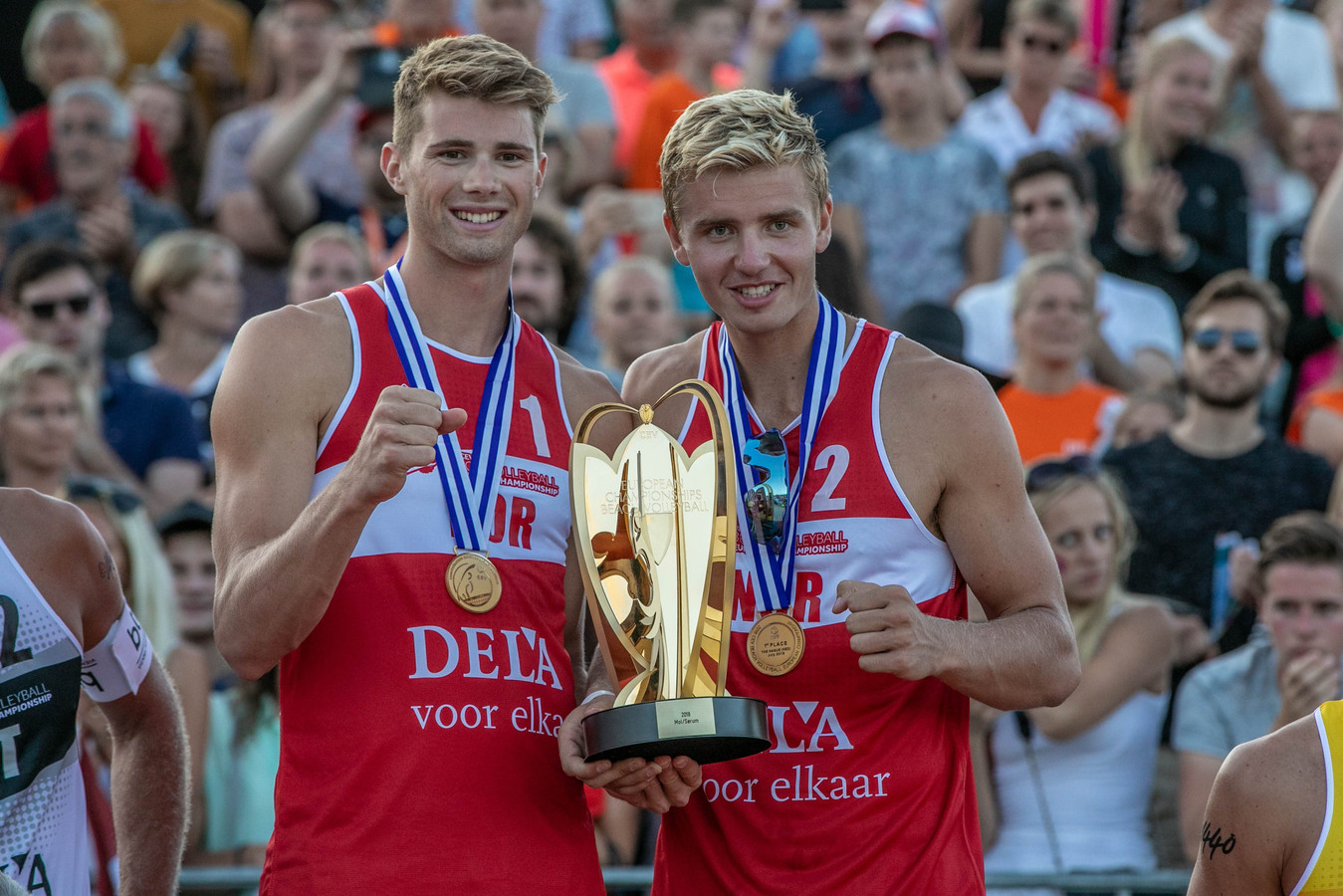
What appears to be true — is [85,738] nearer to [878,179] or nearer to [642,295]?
[642,295]

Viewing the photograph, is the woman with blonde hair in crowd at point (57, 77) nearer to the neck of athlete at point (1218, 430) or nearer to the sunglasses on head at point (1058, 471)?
the sunglasses on head at point (1058, 471)

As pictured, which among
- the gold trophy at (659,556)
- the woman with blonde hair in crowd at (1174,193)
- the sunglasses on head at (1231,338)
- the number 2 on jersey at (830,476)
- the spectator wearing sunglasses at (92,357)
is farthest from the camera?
the woman with blonde hair in crowd at (1174,193)

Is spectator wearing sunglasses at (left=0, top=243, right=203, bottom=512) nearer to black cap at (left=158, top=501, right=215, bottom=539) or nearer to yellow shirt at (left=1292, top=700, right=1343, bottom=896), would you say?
black cap at (left=158, top=501, right=215, bottom=539)

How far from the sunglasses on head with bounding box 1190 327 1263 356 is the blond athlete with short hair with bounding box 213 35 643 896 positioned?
430cm

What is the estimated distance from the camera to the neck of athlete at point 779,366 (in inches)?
147

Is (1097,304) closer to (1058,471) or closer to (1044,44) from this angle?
(1044,44)

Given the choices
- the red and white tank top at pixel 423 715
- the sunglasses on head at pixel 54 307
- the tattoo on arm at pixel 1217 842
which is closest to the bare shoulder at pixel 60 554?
the red and white tank top at pixel 423 715

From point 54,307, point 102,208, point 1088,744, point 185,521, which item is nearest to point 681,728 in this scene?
point 1088,744

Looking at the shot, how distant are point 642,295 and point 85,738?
3.21 meters

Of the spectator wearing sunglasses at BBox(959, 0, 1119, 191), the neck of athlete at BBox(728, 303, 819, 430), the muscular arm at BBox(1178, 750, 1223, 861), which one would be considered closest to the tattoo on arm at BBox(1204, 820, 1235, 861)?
the neck of athlete at BBox(728, 303, 819, 430)

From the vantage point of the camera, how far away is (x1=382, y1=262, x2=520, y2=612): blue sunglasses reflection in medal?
348cm

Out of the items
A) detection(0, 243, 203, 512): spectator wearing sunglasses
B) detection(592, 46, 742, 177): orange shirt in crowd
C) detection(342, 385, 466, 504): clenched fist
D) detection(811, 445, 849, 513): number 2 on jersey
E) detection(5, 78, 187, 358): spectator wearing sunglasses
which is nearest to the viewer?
detection(342, 385, 466, 504): clenched fist

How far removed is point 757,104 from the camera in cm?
366

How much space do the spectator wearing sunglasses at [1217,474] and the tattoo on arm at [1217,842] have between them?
3.47 metres
